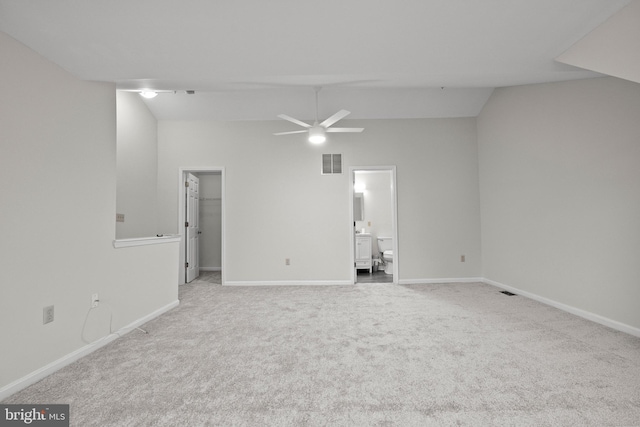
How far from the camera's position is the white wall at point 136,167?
3686mm

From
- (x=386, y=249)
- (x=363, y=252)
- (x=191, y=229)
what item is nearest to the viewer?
(x=191, y=229)

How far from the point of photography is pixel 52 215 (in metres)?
1.98

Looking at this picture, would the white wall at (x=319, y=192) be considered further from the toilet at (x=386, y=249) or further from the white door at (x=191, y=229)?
the toilet at (x=386, y=249)

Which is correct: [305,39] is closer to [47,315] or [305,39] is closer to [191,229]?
[47,315]

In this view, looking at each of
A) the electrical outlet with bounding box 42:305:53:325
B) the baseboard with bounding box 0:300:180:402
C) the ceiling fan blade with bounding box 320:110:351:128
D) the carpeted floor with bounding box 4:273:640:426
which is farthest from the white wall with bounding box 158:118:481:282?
the electrical outlet with bounding box 42:305:53:325

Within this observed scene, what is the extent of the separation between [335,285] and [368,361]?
2.41 m

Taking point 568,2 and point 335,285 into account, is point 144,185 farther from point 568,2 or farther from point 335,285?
point 568,2

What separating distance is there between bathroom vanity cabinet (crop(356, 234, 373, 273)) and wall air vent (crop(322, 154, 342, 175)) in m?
1.64

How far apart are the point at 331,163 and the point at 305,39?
2582mm

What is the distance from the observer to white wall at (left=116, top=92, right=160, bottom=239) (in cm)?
369

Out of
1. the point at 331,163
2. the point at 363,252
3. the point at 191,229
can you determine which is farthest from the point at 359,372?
the point at 191,229

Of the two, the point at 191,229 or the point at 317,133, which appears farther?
the point at 191,229

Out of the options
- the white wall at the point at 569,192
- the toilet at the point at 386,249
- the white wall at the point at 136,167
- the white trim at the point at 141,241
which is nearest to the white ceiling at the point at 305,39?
the white wall at the point at 569,192

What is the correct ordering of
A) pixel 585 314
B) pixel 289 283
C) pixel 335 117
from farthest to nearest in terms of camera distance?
1. pixel 289 283
2. pixel 335 117
3. pixel 585 314
